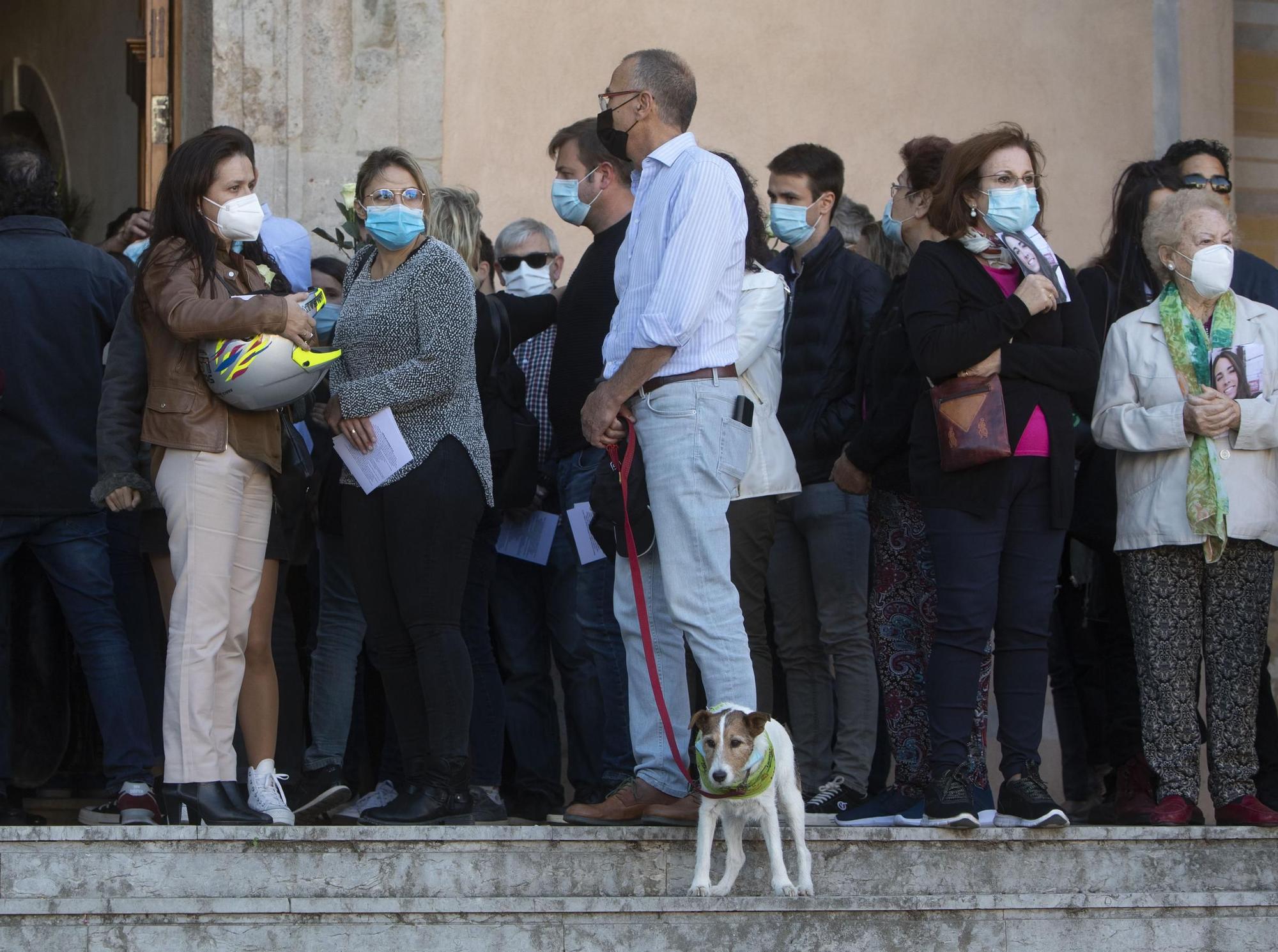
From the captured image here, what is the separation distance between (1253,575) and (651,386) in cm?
188

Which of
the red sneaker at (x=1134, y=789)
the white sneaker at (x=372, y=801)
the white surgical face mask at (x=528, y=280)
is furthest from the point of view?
the white surgical face mask at (x=528, y=280)

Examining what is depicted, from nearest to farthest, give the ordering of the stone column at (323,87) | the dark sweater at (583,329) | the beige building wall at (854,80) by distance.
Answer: the dark sweater at (583,329)
the stone column at (323,87)
the beige building wall at (854,80)

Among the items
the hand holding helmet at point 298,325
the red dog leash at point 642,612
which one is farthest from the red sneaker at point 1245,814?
the hand holding helmet at point 298,325

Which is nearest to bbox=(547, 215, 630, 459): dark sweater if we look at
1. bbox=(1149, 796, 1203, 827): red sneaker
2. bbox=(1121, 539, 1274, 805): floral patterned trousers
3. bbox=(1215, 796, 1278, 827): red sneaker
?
bbox=(1121, 539, 1274, 805): floral patterned trousers

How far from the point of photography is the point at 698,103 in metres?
8.45

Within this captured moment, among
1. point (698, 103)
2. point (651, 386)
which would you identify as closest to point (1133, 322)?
point (651, 386)

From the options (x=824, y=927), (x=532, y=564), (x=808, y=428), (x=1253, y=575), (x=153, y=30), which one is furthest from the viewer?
(x=153, y=30)

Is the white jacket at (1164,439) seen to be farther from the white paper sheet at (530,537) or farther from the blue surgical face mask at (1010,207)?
the white paper sheet at (530,537)

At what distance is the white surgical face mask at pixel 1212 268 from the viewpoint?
17.9 feet

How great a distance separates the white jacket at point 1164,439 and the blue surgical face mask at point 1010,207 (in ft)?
2.06

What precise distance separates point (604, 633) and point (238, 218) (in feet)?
5.53

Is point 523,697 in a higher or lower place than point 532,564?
lower

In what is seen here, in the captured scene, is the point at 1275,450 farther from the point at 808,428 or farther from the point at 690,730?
the point at 690,730

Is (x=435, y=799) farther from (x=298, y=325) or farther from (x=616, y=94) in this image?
(x=616, y=94)
